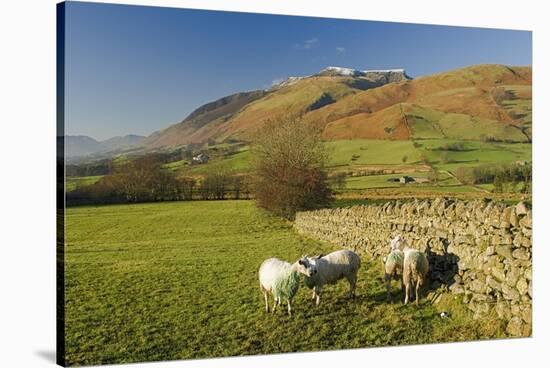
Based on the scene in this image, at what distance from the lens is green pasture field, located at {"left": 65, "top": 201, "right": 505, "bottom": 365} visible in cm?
933

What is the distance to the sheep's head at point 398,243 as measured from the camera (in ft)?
37.3

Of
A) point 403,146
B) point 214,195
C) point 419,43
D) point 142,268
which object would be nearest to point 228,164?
point 214,195

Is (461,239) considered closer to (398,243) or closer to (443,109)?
(398,243)

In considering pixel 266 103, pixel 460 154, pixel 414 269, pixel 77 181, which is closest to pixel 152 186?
pixel 77 181

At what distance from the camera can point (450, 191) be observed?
11.5m

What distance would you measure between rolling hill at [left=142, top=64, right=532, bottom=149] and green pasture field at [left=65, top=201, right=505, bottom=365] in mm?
1431

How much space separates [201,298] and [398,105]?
4.23m

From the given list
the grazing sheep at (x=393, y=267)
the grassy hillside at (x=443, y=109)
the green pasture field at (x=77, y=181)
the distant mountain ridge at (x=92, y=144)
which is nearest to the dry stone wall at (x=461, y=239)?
the grazing sheep at (x=393, y=267)

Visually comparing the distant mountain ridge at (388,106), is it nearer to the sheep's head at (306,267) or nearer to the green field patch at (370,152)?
the green field patch at (370,152)

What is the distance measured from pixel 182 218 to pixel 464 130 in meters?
4.62

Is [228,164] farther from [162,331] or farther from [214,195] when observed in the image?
[162,331]

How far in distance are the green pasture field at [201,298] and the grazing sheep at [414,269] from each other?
0.90ft

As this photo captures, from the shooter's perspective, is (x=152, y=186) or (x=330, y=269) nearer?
(x=152, y=186)

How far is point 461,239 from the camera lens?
11039 millimetres
